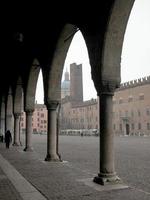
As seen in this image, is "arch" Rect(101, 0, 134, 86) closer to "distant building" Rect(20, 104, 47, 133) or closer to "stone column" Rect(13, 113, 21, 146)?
"stone column" Rect(13, 113, 21, 146)

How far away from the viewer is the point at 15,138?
25.3 metres

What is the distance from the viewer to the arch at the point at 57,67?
1202 centimetres

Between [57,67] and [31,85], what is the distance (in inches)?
200

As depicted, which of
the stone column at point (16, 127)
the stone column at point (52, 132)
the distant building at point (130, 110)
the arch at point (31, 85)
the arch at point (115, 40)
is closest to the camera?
the arch at point (115, 40)

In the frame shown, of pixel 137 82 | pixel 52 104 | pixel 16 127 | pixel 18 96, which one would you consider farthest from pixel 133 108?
pixel 52 104

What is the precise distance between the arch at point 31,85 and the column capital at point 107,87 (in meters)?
8.24

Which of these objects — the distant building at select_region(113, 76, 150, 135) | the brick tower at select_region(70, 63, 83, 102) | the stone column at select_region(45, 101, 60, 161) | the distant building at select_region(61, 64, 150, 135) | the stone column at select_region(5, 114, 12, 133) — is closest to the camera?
the stone column at select_region(45, 101, 60, 161)

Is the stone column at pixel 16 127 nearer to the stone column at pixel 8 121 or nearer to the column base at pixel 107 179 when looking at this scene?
the stone column at pixel 8 121

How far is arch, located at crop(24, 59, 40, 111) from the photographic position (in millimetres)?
17375

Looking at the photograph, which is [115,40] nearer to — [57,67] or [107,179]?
[107,179]

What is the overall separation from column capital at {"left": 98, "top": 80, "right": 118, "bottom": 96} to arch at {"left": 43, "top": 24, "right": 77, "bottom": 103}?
11.4 feet

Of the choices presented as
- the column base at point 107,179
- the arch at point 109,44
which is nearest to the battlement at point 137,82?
the arch at point 109,44

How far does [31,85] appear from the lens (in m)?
18.4

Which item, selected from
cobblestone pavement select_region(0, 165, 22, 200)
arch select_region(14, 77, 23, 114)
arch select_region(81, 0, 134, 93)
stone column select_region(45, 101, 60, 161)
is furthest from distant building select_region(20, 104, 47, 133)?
arch select_region(81, 0, 134, 93)
